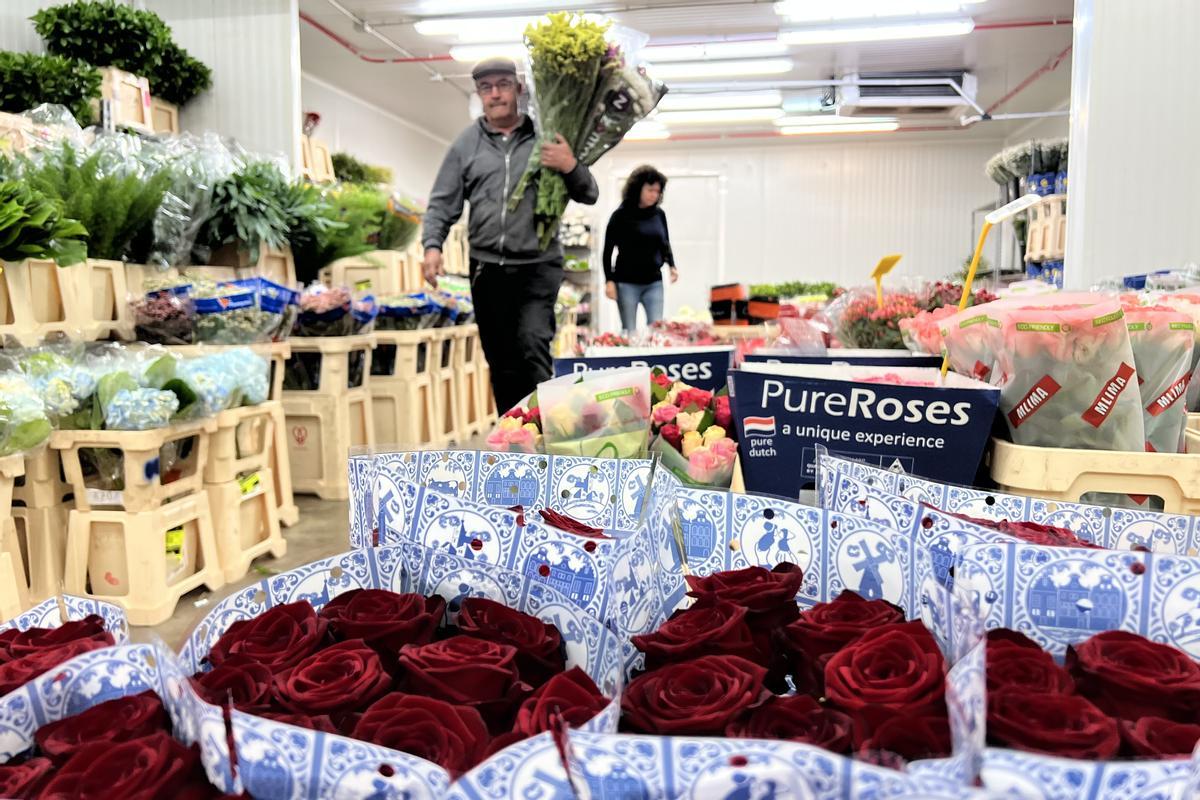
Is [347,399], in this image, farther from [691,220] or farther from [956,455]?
[691,220]

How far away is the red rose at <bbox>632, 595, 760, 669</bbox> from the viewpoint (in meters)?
0.57

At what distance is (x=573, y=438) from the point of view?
1321mm

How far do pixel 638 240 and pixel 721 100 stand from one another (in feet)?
12.0

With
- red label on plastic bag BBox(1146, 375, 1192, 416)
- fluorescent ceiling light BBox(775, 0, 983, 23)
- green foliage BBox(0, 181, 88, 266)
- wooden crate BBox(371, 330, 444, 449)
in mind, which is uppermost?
fluorescent ceiling light BBox(775, 0, 983, 23)

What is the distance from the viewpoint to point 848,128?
10.8m

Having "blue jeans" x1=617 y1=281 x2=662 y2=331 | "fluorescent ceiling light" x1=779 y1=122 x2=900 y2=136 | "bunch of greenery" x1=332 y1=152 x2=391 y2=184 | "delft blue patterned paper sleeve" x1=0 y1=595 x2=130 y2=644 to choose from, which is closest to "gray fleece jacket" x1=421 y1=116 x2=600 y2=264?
"blue jeans" x1=617 y1=281 x2=662 y2=331

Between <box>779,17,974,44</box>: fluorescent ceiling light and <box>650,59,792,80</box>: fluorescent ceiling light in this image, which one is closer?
<box>779,17,974,44</box>: fluorescent ceiling light

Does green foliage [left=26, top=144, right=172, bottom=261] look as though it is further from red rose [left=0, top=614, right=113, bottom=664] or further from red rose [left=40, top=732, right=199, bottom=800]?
red rose [left=40, top=732, right=199, bottom=800]

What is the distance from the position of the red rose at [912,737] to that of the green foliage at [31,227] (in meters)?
2.46

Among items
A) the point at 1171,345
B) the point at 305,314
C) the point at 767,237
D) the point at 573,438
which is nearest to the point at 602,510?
the point at 573,438

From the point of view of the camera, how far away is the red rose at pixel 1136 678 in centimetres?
49

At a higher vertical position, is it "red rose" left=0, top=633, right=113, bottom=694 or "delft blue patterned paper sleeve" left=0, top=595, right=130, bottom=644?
"red rose" left=0, top=633, right=113, bottom=694

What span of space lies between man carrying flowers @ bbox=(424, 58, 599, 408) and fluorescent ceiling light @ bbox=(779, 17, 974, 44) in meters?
4.08

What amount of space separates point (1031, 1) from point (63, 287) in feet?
21.4
